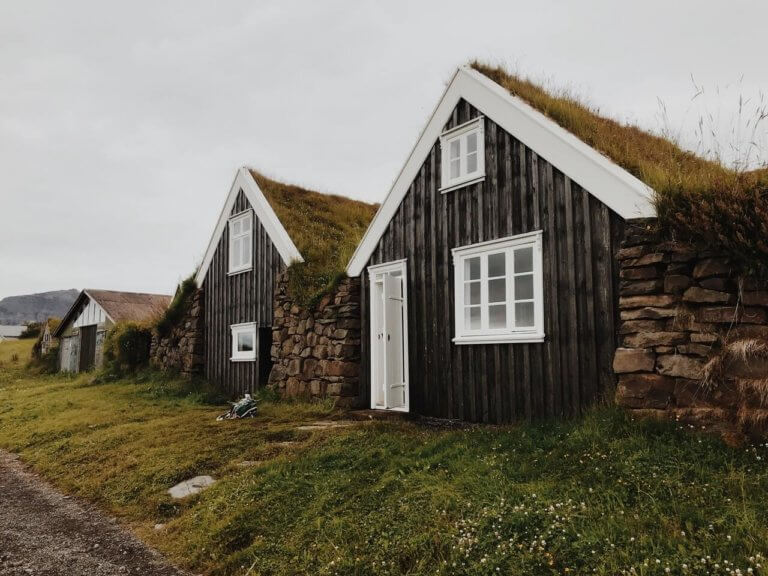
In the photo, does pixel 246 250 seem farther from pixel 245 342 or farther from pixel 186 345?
pixel 186 345

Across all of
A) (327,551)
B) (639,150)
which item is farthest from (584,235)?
(327,551)

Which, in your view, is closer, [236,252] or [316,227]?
[316,227]

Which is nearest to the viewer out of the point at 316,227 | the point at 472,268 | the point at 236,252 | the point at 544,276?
the point at 544,276

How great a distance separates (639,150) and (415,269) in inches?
165

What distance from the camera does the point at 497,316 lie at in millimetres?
9039

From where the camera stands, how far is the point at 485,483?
5598mm

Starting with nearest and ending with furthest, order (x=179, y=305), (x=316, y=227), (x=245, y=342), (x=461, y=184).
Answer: (x=461, y=184) → (x=316, y=227) → (x=245, y=342) → (x=179, y=305)

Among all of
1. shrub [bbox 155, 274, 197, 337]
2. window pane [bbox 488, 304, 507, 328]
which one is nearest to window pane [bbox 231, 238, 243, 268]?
shrub [bbox 155, 274, 197, 337]

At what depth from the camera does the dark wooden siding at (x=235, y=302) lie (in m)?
15.1

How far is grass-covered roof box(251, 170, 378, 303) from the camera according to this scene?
13266 millimetres

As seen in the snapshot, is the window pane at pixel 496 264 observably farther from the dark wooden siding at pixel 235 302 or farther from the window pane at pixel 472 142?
the dark wooden siding at pixel 235 302

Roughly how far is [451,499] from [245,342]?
11199mm

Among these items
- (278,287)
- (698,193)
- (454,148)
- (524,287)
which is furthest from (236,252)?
(698,193)

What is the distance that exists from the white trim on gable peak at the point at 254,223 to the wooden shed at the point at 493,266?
3.15 meters
